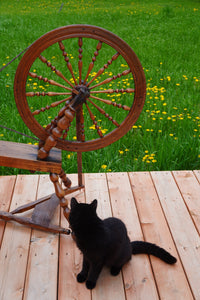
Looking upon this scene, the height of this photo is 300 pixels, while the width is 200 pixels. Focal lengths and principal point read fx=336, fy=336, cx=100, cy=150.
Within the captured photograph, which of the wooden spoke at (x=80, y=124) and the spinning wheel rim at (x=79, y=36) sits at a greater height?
the spinning wheel rim at (x=79, y=36)

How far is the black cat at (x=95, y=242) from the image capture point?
1596mm

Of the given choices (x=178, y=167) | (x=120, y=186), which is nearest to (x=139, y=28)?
(x=178, y=167)

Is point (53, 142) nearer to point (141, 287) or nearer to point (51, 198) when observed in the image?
point (51, 198)

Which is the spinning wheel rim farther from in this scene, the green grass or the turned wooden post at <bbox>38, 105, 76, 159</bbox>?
the green grass

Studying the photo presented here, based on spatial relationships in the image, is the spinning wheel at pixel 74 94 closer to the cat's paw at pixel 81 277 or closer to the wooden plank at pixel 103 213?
the wooden plank at pixel 103 213

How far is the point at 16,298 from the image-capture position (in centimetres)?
161

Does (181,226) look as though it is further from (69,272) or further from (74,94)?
(74,94)

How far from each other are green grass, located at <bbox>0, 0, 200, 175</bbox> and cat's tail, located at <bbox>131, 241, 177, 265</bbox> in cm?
88

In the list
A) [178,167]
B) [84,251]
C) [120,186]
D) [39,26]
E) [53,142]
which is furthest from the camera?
[39,26]

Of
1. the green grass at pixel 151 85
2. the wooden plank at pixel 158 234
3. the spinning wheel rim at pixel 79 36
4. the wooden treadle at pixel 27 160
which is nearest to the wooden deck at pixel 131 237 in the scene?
the wooden plank at pixel 158 234

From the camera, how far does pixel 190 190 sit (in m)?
2.38

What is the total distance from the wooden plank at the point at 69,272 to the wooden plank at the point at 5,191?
428 mm

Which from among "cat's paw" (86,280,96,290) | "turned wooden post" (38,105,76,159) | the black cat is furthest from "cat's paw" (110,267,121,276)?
"turned wooden post" (38,105,76,159)

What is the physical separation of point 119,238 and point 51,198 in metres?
0.69
